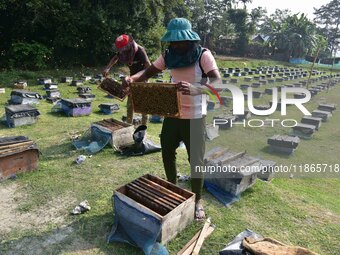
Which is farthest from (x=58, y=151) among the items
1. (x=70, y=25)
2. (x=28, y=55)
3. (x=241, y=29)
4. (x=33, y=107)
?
(x=241, y=29)

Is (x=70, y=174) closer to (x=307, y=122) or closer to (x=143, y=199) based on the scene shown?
(x=143, y=199)

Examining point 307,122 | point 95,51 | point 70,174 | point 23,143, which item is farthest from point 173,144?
point 95,51

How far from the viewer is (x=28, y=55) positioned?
733 inches

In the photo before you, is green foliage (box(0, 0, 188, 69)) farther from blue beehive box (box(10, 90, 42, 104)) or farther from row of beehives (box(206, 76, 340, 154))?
row of beehives (box(206, 76, 340, 154))

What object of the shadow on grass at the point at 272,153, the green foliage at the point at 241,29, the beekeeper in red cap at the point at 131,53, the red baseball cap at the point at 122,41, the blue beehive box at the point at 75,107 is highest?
the green foliage at the point at 241,29

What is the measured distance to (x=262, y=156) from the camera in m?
8.77

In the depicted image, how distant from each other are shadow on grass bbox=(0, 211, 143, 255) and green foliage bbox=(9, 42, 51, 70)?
1736cm

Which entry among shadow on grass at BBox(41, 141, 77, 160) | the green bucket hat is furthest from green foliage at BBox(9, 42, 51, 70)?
the green bucket hat

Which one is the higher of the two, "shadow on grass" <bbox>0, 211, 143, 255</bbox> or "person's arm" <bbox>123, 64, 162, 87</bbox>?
"person's arm" <bbox>123, 64, 162, 87</bbox>

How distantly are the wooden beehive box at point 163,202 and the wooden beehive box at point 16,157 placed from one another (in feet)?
7.58

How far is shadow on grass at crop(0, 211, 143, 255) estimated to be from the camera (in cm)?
334

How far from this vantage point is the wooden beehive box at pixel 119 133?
632 centimetres

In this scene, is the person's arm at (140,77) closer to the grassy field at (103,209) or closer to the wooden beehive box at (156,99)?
the wooden beehive box at (156,99)

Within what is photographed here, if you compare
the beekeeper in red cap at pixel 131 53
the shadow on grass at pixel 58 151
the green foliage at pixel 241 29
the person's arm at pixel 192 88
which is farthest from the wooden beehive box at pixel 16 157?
the green foliage at pixel 241 29
